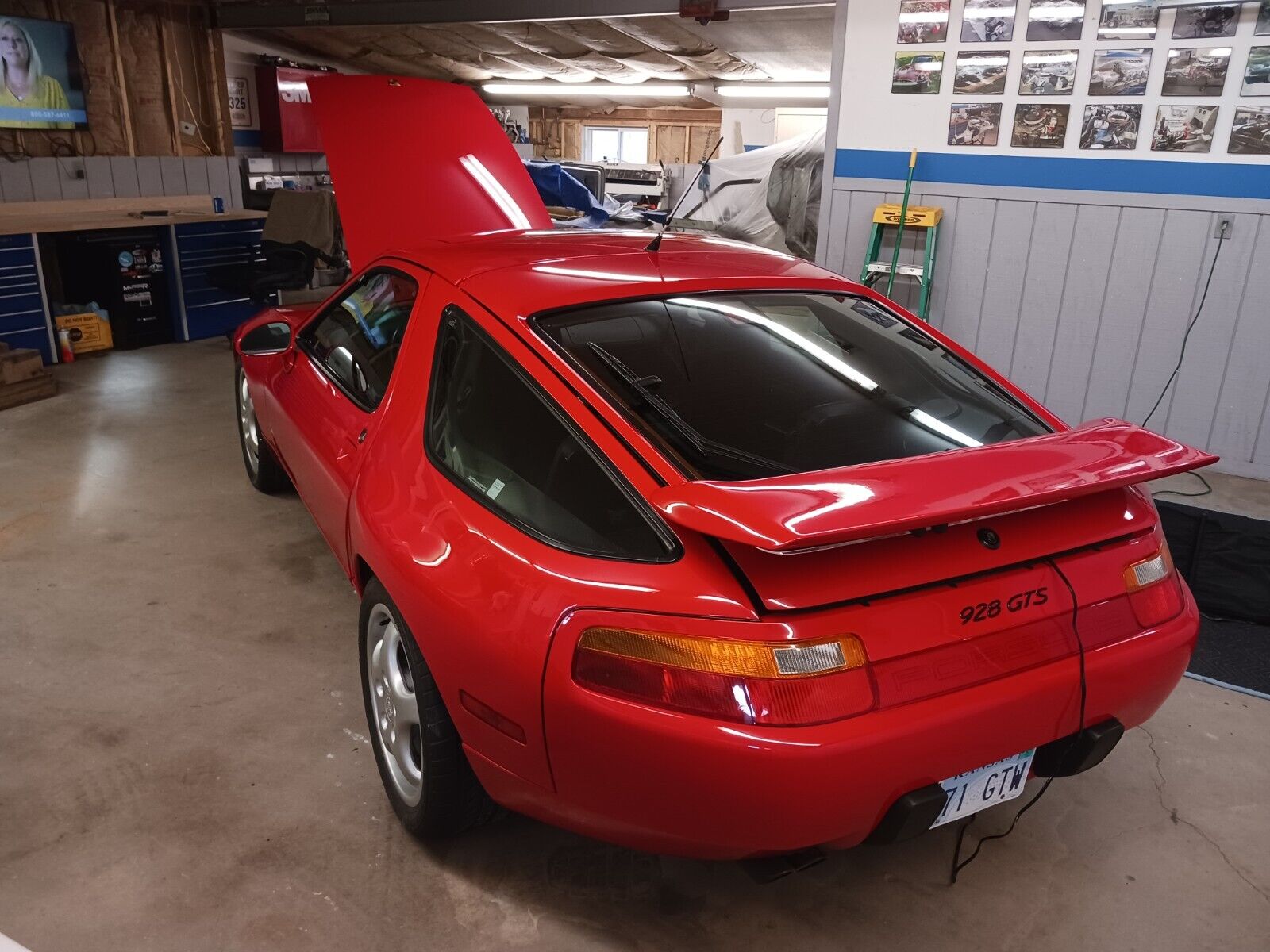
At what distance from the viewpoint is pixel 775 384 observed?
1961 mm

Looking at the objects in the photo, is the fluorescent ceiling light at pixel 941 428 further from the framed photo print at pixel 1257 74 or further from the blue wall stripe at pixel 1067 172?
the framed photo print at pixel 1257 74

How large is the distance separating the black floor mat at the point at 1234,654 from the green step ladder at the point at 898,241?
2500 mm

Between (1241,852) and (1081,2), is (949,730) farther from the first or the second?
(1081,2)

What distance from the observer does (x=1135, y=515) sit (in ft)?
5.64

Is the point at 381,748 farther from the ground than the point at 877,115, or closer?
closer

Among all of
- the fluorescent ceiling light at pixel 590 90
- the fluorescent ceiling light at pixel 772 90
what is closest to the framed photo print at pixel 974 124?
the fluorescent ceiling light at pixel 772 90

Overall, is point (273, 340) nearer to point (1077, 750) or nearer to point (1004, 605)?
point (1004, 605)

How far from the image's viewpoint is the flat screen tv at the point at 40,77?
7320mm

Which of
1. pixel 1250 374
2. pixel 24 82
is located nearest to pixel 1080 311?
pixel 1250 374

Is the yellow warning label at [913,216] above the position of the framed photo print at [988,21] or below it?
below

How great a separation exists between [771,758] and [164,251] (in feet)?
24.3

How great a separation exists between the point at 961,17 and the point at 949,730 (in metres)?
4.51

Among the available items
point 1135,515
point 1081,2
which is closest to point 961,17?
point 1081,2

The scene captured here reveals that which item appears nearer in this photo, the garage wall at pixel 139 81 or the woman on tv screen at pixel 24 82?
the woman on tv screen at pixel 24 82
